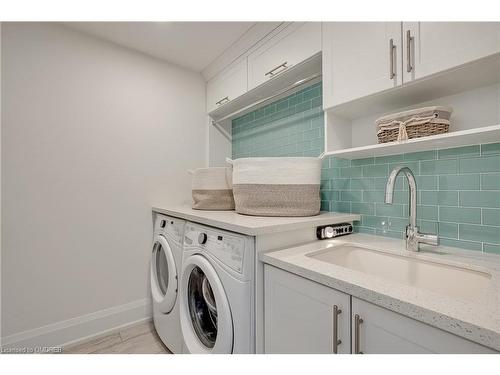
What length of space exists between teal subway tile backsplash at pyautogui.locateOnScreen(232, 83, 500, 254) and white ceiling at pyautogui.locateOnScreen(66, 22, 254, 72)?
649 mm

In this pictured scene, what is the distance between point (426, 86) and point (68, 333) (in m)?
2.58

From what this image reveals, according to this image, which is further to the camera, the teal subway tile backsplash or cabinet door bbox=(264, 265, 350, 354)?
the teal subway tile backsplash

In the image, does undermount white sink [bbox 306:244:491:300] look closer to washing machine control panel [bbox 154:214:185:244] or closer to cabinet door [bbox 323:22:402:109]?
cabinet door [bbox 323:22:402:109]

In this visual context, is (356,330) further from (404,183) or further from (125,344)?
(125,344)

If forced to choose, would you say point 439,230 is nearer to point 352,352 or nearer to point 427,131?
point 427,131

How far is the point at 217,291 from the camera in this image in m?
1.10

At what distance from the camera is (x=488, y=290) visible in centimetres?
67

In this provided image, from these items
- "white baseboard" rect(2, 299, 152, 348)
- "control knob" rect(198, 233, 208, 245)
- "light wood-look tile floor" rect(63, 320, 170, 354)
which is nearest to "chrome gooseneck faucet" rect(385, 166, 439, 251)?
"control knob" rect(198, 233, 208, 245)

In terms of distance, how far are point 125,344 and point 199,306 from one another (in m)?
0.77

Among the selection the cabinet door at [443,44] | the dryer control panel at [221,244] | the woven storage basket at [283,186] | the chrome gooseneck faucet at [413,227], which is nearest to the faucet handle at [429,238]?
the chrome gooseneck faucet at [413,227]

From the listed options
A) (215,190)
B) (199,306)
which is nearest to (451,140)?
(215,190)

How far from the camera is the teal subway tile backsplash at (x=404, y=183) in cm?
102

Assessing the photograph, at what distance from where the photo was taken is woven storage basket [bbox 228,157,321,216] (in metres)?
1.31
